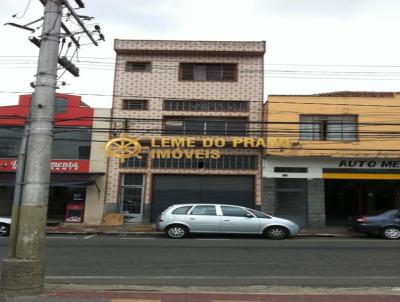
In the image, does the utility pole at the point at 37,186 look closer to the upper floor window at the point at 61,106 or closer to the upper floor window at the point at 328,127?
the upper floor window at the point at 61,106

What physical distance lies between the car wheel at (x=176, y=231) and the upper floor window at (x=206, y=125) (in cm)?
733

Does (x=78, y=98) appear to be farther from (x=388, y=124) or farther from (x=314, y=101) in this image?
(x=388, y=124)

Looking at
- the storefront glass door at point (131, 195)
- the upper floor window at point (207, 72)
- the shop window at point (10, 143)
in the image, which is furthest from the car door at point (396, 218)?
the shop window at point (10, 143)

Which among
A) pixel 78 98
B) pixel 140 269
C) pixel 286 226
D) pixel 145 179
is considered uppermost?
pixel 78 98

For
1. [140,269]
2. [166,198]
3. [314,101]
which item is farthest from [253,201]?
[140,269]

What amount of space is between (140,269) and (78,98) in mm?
15371

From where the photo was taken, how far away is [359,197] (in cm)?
2447

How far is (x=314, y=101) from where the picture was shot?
2266 centimetres

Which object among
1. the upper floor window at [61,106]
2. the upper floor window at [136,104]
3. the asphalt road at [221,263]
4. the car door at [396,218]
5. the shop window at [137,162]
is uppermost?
the upper floor window at [136,104]

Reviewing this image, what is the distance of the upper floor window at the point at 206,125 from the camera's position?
23359 mm

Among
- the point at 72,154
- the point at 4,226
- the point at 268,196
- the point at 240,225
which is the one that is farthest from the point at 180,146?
the point at 4,226

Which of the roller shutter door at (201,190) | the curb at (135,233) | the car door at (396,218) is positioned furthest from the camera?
the roller shutter door at (201,190)

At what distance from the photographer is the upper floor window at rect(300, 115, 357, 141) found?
22.5 m

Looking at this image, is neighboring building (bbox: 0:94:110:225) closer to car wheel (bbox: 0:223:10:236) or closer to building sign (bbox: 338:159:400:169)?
car wheel (bbox: 0:223:10:236)
